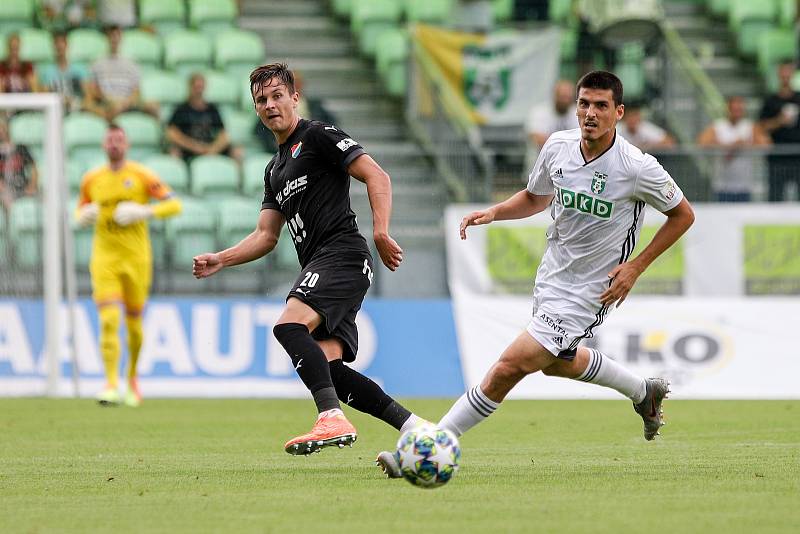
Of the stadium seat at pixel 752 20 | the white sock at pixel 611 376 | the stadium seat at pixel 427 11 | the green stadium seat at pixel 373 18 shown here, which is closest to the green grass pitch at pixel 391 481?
the white sock at pixel 611 376

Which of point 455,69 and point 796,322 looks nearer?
point 796,322

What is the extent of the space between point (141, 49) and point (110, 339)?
666 centimetres

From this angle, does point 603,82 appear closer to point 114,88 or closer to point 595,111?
point 595,111

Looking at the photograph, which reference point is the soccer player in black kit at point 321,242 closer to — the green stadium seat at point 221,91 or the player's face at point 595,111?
the player's face at point 595,111

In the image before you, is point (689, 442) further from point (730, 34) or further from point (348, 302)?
point (730, 34)

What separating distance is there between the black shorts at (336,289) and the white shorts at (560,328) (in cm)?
97

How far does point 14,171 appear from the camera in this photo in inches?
606

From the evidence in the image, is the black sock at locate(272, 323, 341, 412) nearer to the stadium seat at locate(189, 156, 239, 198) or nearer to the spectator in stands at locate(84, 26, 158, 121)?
the stadium seat at locate(189, 156, 239, 198)

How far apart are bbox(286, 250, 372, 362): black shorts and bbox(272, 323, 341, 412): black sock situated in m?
0.19

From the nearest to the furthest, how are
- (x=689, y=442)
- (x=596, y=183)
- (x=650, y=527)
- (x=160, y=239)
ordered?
(x=650, y=527) → (x=596, y=183) → (x=689, y=442) → (x=160, y=239)

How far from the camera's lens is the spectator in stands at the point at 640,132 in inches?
677

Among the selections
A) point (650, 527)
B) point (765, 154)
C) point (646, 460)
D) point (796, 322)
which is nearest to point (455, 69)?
point (765, 154)

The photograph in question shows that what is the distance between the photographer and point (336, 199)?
7961 mm

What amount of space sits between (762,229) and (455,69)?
17.1 feet
